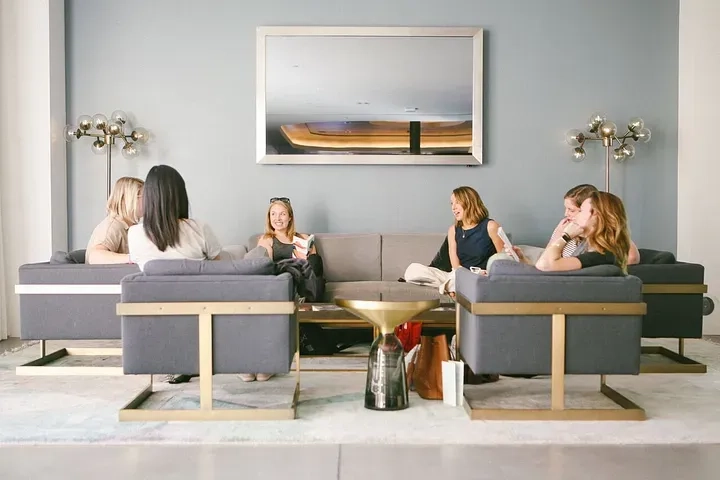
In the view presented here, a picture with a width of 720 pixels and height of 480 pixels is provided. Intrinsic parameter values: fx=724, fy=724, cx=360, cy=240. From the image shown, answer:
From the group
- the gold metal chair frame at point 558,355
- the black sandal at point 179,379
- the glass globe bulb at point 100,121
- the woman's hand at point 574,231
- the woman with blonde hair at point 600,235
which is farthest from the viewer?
the glass globe bulb at point 100,121

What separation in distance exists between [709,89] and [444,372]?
389 centimetres

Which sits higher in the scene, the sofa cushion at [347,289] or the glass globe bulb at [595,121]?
the glass globe bulb at [595,121]

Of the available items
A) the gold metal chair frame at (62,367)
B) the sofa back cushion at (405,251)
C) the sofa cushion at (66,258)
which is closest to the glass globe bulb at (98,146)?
the sofa cushion at (66,258)

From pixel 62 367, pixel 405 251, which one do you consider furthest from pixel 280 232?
pixel 62 367

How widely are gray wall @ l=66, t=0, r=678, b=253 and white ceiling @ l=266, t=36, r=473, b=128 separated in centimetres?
19

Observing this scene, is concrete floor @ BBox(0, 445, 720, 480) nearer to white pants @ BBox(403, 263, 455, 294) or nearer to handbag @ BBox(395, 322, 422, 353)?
handbag @ BBox(395, 322, 422, 353)

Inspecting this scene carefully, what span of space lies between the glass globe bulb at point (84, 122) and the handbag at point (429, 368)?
3.40 metres

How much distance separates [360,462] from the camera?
111 inches

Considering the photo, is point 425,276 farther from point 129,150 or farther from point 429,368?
point 129,150

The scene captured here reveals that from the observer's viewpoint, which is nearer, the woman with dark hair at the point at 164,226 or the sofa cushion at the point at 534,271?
the sofa cushion at the point at 534,271

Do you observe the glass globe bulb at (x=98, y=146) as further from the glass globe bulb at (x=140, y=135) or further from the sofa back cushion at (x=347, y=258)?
the sofa back cushion at (x=347, y=258)

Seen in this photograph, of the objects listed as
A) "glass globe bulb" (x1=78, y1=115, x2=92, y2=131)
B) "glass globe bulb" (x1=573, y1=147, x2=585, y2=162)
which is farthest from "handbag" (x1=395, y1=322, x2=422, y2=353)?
"glass globe bulb" (x1=78, y1=115, x2=92, y2=131)

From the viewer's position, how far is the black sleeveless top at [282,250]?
18.1ft

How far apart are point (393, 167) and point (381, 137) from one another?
28 centimetres
